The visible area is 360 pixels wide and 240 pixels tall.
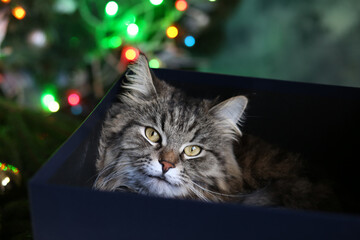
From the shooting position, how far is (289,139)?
1.26 metres

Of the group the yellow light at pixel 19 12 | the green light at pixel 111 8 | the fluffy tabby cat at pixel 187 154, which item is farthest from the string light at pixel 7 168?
the green light at pixel 111 8

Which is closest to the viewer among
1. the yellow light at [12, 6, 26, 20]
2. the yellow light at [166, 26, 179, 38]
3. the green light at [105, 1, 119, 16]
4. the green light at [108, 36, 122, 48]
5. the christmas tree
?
the christmas tree

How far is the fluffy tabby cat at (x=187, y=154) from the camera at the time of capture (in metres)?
1.08

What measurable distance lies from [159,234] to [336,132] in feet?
2.34

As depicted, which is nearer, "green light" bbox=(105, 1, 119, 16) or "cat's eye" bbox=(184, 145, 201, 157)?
"cat's eye" bbox=(184, 145, 201, 157)

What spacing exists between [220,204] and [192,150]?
45 cm

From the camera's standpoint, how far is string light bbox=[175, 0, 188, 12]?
2347 mm

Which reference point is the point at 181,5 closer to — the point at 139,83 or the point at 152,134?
the point at 139,83

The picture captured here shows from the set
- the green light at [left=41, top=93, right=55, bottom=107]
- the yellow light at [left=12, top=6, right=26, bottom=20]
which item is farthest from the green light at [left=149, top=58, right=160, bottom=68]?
the yellow light at [left=12, top=6, right=26, bottom=20]

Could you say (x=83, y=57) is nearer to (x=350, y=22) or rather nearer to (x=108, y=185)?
(x=108, y=185)

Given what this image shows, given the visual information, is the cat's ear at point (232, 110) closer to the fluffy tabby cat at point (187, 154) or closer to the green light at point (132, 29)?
the fluffy tabby cat at point (187, 154)

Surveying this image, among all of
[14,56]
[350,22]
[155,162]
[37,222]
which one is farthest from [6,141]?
[350,22]

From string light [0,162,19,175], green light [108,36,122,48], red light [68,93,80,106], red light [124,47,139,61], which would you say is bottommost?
string light [0,162,19,175]

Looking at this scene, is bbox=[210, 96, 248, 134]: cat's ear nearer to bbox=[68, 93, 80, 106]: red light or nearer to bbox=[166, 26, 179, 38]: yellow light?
bbox=[68, 93, 80, 106]: red light
